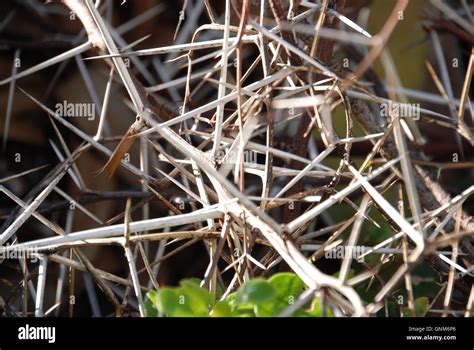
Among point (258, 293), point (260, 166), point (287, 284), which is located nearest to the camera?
point (258, 293)

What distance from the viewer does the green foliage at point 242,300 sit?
2.58ft

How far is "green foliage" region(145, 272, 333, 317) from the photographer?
0.79 meters

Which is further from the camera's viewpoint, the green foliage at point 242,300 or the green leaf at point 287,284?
the green leaf at point 287,284

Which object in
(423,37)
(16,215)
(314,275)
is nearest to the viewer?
(314,275)

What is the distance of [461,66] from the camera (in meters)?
1.86

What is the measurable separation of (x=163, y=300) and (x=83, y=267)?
0.27 metres

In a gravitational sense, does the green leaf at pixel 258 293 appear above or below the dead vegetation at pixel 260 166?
below

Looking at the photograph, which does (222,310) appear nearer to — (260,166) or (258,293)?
(258,293)

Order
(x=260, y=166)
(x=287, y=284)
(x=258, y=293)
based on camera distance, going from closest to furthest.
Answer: (x=258, y=293) < (x=287, y=284) < (x=260, y=166)

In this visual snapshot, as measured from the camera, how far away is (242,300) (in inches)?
31.2

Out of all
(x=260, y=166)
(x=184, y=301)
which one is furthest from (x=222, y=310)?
(x=260, y=166)
